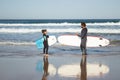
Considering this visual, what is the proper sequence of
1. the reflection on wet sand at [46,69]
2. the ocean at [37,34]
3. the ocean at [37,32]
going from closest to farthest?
1. the reflection on wet sand at [46,69]
2. the ocean at [37,34]
3. the ocean at [37,32]

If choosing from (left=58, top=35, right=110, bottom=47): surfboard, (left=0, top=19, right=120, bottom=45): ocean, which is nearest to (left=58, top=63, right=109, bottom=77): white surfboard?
(left=58, top=35, right=110, bottom=47): surfboard

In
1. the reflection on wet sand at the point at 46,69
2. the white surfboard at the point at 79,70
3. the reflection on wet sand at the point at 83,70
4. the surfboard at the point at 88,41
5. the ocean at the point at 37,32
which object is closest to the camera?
the reflection on wet sand at the point at 83,70

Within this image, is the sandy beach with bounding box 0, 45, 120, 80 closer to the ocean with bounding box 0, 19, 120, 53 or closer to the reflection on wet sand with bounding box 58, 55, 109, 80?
the reflection on wet sand with bounding box 58, 55, 109, 80

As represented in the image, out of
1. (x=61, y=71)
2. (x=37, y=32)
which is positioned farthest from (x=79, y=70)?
(x=37, y=32)

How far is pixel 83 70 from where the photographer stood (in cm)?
1034

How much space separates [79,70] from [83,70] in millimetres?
146

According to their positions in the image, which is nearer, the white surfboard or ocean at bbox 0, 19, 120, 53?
the white surfboard

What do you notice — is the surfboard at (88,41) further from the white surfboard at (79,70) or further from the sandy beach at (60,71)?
the white surfboard at (79,70)

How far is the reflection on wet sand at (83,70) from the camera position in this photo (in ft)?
30.9

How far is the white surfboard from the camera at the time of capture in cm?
959

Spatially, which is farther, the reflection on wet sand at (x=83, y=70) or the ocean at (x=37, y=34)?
the ocean at (x=37, y=34)

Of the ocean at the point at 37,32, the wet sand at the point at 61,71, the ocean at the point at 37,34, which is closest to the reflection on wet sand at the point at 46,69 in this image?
the wet sand at the point at 61,71

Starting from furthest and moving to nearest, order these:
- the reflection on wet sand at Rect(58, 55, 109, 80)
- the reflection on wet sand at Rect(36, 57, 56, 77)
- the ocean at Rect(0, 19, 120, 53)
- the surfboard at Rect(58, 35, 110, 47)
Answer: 1. the ocean at Rect(0, 19, 120, 53)
2. the surfboard at Rect(58, 35, 110, 47)
3. the reflection on wet sand at Rect(36, 57, 56, 77)
4. the reflection on wet sand at Rect(58, 55, 109, 80)

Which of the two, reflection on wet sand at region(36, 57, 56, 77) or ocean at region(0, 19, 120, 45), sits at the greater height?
reflection on wet sand at region(36, 57, 56, 77)
